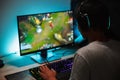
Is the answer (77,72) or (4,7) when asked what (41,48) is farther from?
(77,72)

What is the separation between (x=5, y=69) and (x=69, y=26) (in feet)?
2.31

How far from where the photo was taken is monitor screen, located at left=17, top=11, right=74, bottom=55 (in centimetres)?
182

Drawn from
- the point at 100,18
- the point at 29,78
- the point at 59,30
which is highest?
the point at 100,18

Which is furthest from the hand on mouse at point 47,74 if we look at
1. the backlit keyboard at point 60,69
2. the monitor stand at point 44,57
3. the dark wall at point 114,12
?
the dark wall at point 114,12

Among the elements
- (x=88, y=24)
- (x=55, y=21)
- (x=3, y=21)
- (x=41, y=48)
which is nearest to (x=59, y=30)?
(x=55, y=21)

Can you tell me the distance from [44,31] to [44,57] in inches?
9.7

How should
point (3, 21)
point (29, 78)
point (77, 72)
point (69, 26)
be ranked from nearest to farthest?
point (77, 72) → point (29, 78) → point (3, 21) → point (69, 26)

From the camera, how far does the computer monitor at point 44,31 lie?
1.82 m

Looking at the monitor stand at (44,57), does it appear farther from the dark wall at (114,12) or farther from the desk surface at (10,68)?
the dark wall at (114,12)

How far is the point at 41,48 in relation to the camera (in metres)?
1.94

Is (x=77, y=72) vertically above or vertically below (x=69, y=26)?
below

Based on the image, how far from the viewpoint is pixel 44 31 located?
191 cm

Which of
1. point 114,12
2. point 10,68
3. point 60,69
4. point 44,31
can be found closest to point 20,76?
point 10,68

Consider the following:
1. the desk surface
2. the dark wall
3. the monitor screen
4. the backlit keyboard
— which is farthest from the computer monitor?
the dark wall
